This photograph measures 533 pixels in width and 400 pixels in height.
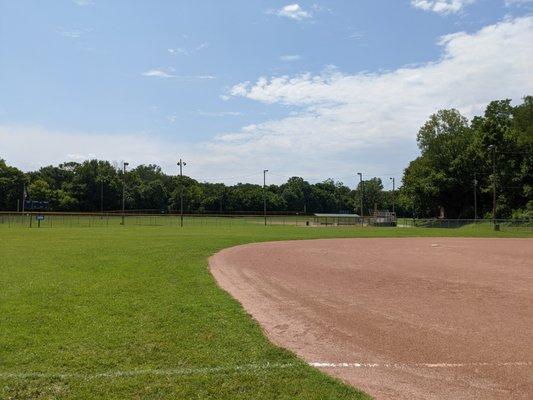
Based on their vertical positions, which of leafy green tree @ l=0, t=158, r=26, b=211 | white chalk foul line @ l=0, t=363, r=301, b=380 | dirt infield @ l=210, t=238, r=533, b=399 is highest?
leafy green tree @ l=0, t=158, r=26, b=211

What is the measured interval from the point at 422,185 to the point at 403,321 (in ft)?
260

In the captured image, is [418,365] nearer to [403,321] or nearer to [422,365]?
[422,365]

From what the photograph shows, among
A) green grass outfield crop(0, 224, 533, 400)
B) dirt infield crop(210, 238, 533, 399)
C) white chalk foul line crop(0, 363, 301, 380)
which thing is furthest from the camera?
dirt infield crop(210, 238, 533, 399)

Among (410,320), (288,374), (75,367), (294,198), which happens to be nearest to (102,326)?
(75,367)

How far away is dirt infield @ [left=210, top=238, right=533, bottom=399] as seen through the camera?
6176mm

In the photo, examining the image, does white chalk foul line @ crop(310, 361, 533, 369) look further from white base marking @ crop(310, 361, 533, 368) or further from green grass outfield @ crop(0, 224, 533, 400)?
green grass outfield @ crop(0, 224, 533, 400)

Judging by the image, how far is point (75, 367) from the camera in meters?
6.12

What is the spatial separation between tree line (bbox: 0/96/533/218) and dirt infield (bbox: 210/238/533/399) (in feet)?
178

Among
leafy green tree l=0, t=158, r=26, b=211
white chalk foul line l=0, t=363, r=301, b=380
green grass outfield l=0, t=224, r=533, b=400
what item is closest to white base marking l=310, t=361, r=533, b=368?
green grass outfield l=0, t=224, r=533, b=400

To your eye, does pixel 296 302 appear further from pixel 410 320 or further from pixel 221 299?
pixel 410 320

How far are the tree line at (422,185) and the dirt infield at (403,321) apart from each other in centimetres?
5430

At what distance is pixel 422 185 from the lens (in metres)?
84.8

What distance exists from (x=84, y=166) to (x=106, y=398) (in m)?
137

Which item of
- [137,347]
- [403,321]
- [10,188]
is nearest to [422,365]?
[403,321]
